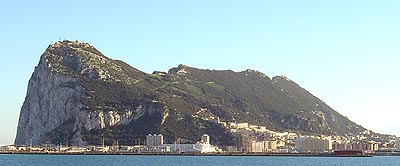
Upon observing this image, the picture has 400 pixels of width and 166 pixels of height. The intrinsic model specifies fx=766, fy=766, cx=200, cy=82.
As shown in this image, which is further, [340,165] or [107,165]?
[340,165]

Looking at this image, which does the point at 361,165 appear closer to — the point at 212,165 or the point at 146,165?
the point at 212,165

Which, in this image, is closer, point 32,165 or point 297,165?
point 32,165

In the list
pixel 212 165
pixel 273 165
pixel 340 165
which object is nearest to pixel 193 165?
pixel 212 165

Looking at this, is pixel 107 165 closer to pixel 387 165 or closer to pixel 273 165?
pixel 273 165

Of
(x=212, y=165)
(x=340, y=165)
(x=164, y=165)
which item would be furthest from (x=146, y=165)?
(x=340, y=165)

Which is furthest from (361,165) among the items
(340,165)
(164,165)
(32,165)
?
(32,165)

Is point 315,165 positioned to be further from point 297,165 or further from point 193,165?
point 193,165

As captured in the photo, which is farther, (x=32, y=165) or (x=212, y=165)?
(x=212, y=165)
